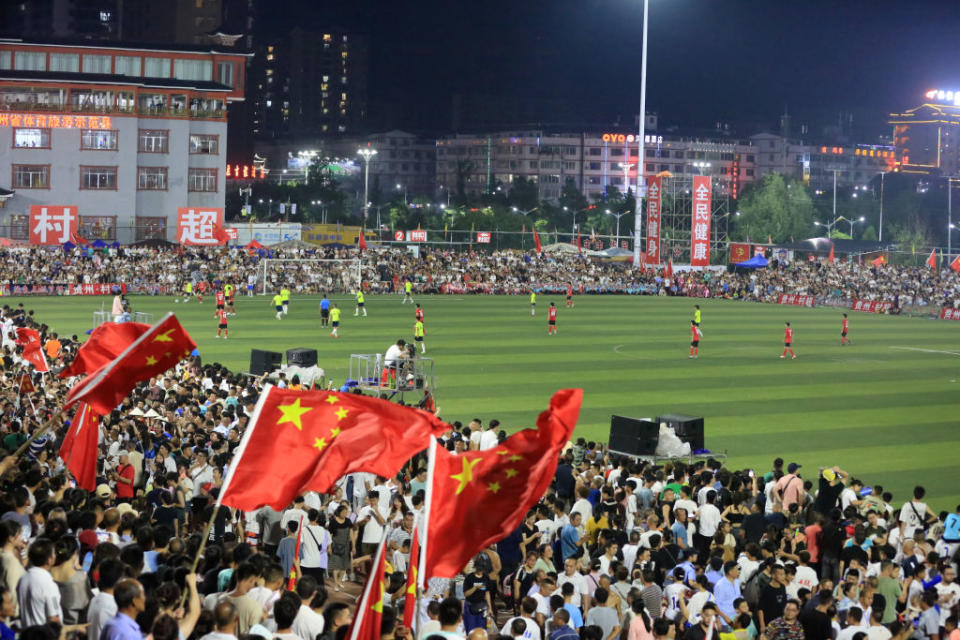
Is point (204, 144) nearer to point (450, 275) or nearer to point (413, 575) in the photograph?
point (450, 275)

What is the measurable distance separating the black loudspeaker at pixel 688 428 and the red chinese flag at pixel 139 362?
12.6 meters

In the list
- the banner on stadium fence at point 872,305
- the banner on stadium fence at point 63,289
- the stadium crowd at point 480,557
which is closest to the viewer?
the stadium crowd at point 480,557

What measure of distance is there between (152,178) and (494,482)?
81.4 meters

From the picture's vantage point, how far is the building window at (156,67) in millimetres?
90750

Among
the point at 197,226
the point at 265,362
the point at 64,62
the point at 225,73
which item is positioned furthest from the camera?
the point at 225,73

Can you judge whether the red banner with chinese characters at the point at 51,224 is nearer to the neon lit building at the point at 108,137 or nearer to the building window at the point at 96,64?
the neon lit building at the point at 108,137

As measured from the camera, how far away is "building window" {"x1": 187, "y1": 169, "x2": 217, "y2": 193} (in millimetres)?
88312

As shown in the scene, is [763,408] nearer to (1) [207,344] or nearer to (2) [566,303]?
(1) [207,344]

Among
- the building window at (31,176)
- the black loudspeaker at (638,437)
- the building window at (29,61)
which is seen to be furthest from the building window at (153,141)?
the black loudspeaker at (638,437)

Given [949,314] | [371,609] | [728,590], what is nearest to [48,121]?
[949,314]

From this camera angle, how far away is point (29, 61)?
87.2m

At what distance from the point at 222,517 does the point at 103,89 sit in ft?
247

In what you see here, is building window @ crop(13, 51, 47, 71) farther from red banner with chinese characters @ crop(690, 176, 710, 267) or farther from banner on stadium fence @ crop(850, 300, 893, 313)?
banner on stadium fence @ crop(850, 300, 893, 313)

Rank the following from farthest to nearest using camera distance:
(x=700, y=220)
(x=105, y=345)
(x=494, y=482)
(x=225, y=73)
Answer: (x=225, y=73)
(x=700, y=220)
(x=105, y=345)
(x=494, y=482)
